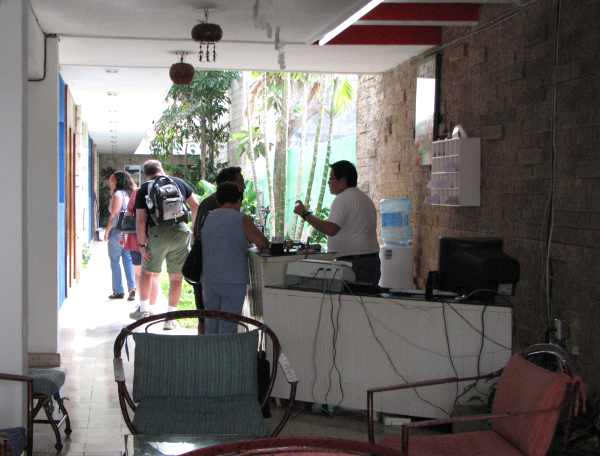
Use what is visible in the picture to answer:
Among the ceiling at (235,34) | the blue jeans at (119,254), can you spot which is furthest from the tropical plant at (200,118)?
the blue jeans at (119,254)

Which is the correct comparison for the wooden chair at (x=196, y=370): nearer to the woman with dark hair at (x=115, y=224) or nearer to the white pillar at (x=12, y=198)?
the white pillar at (x=12, y=198)

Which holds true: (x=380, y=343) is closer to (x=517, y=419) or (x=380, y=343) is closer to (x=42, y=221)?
(x=517, y=419)

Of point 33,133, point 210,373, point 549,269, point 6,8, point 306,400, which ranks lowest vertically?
point 306,400

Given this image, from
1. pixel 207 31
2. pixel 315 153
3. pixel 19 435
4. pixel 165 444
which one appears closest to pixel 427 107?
pixel 207 31

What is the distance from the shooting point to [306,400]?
5188 mm

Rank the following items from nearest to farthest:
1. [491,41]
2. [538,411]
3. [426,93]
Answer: [538,411] → [491,41] → [426,93]

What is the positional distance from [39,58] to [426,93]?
3.45m

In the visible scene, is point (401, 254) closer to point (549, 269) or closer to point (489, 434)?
point (549, 269)

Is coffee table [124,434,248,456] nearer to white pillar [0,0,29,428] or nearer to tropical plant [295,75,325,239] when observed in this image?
white pillar [0,0,29,428]

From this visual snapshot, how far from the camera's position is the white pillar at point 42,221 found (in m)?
6.70

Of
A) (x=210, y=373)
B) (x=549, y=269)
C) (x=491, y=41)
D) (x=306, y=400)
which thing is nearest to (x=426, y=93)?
(x=491, y=41)

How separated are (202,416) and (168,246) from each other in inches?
182

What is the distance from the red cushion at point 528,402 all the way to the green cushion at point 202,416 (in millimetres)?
1016

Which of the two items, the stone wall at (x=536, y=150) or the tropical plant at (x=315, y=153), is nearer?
the stone wall at (x=536, y=150)
